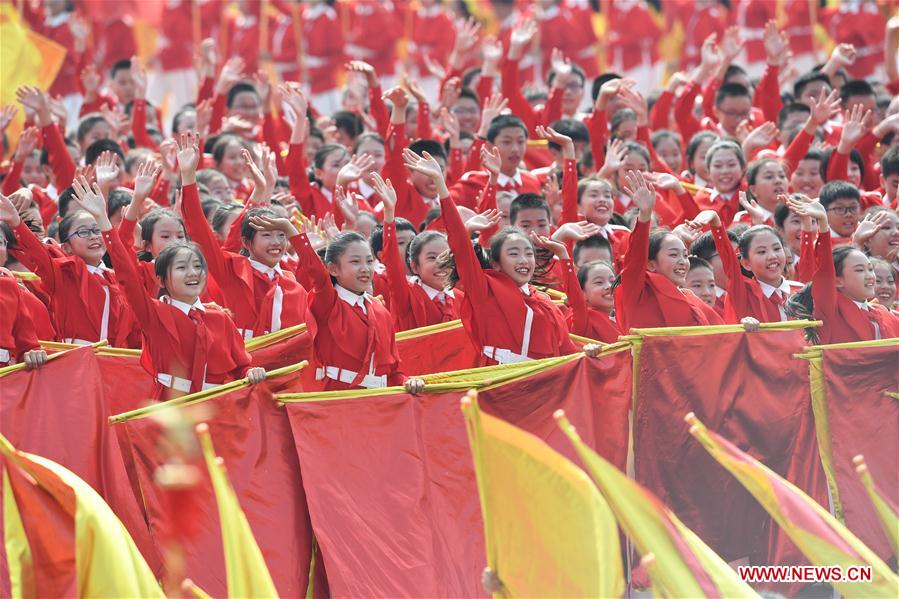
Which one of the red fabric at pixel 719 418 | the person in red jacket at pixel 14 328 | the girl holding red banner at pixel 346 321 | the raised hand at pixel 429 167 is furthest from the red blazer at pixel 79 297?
the red fabric at pixel 719 418

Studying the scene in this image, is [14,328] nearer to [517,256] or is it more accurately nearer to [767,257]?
[517,256]

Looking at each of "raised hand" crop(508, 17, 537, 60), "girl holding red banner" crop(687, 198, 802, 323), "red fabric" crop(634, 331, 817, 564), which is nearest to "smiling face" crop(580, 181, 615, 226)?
"girl holding red banner" crop(687, 198, 802, 323)

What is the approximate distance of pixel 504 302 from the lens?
7.73m

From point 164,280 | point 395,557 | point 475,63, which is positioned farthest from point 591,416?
point 475,63

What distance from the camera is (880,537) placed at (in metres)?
6.98

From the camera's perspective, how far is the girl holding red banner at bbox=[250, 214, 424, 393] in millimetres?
7566

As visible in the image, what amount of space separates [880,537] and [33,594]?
12.4 feet

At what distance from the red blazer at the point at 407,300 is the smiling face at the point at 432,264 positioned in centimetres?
7

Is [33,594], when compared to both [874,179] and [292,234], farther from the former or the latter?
[874,179]

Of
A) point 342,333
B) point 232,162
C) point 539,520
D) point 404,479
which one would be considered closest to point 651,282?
point 342,333

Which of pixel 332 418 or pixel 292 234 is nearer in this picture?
pixel 332 418

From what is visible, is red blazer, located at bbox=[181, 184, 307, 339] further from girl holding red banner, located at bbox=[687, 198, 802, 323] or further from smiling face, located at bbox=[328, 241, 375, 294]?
girl holding red banner, located at bbox=[687, 198, 802, 323]

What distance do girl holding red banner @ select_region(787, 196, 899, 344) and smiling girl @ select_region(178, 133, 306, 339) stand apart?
279 cm

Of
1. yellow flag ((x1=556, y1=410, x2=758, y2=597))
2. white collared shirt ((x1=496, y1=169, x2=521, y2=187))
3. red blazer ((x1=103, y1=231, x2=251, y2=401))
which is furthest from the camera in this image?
white collared shirt ((x1=496, y1=169, x2=521, y2=187))
